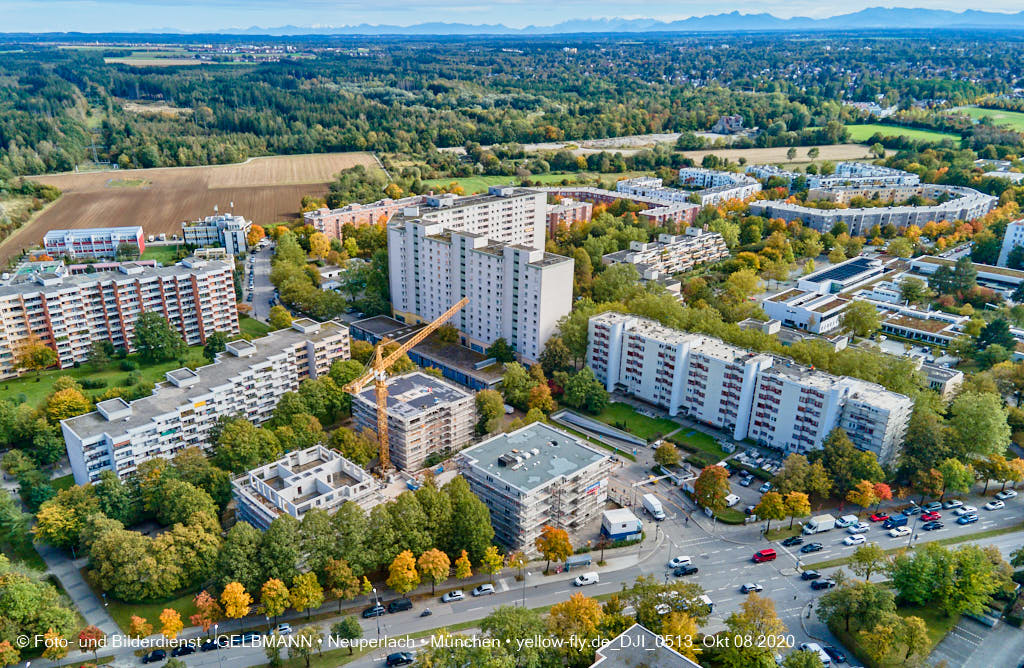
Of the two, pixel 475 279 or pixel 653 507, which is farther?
pixel 475 279

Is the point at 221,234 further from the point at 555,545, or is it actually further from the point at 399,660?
the point at 399,660

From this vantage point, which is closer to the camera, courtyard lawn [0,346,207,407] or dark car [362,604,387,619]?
dark car [362,604,387,619]

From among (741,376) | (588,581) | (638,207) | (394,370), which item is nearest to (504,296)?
(394,370)

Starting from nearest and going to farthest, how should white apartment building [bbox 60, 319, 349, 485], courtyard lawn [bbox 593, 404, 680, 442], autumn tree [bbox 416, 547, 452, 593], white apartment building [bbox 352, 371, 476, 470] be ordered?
1. autumn tree [bbox 416, 547, 452, 593]
2. white apartment building [bbox 60, 319, 349, 485]
3. white apartment building [bbox 352, 371, 476, 470]
4. courtyard lawn [bbox 593, 404, 680, 442]

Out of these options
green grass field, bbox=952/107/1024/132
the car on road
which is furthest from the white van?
green grass field, bbox=952/107/1024/132

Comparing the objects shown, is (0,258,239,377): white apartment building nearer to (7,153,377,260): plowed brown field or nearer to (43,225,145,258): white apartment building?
(43,225,145,258): white apartment building

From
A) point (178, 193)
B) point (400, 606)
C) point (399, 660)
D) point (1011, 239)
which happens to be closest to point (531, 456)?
point (400, 606)

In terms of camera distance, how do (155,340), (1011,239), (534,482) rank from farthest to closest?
(1011,239)
(155,340)
(534,482)
